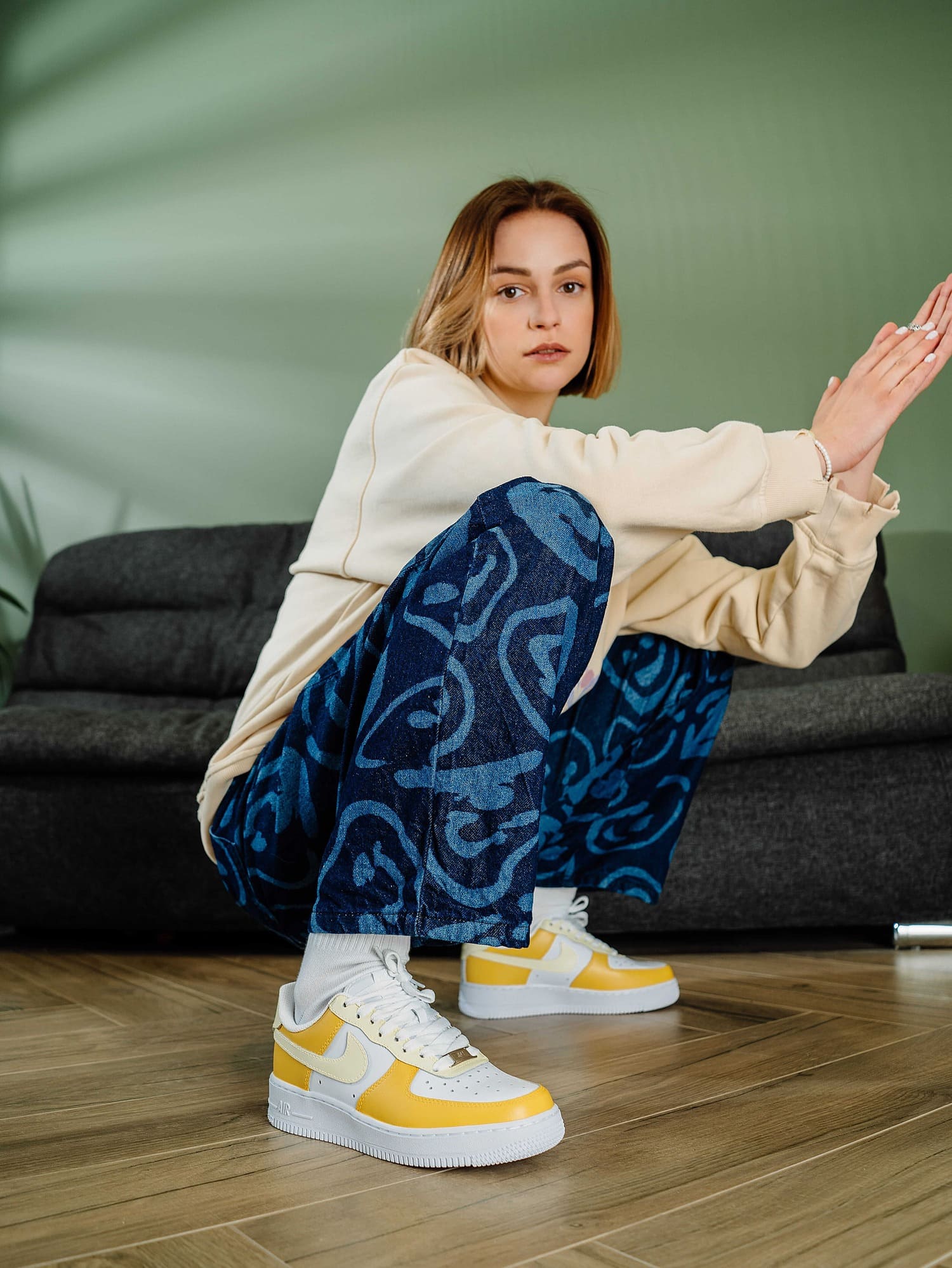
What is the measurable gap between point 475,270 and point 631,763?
617mm

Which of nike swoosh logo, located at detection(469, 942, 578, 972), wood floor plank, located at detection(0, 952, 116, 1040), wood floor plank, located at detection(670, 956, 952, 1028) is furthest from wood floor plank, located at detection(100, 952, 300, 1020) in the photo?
wood floor plank, located at detection(670, 956, 952, 1028)

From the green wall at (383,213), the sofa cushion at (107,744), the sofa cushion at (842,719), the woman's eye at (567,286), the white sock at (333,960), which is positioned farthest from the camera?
the green wall at (383,213)

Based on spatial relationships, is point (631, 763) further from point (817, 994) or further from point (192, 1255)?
point (192, 1255)

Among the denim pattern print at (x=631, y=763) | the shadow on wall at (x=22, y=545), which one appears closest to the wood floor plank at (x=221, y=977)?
the denim pattern print at (x=631, y=763)

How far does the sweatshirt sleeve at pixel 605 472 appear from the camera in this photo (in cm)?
92

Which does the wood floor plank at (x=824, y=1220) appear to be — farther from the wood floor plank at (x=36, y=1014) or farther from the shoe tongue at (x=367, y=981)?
the wood floor plank at (x=36, y=1014)

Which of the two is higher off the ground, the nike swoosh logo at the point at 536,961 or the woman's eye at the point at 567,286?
the woman's eye at the point at 567,286

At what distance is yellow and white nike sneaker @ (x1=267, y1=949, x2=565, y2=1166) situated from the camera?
2.48 ft

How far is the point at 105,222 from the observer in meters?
3.32

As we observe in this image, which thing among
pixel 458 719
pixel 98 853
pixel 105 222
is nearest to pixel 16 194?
pixel 105 222

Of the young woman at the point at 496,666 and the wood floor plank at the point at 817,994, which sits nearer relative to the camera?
the young woman at the point at 496,666

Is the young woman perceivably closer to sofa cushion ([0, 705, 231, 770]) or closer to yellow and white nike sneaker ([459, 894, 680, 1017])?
yellow and white nike sneaker ([459, 894, 680, 1017])

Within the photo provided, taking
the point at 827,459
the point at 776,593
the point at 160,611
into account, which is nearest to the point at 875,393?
the point at 827,459

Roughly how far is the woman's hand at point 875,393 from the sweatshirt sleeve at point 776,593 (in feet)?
0.53
